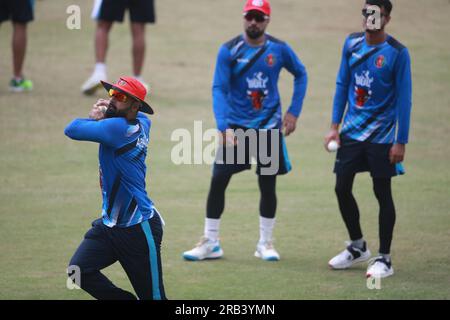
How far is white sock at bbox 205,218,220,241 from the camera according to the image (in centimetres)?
929

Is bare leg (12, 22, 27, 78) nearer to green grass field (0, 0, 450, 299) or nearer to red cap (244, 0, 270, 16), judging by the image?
green grass field (0, 0, 450, 299)

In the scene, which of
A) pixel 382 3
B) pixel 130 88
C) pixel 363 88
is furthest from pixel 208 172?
pixel 130 88

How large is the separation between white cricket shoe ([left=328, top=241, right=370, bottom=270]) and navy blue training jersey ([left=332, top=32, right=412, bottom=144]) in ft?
3.51

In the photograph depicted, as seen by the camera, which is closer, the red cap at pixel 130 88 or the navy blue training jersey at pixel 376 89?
the red cap at pixel 130 88

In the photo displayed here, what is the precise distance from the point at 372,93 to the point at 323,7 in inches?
476

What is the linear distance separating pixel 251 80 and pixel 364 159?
1.36 metres

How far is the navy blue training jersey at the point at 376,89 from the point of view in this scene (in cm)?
855

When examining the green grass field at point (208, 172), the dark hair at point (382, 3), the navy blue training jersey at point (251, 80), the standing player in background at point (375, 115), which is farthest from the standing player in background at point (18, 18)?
the dark hair at point (382, 3)

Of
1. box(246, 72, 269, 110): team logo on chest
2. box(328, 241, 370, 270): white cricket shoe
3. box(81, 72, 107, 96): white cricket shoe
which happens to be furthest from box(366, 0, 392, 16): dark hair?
Result: box(81, 72, 107, 96): white cricket shoe

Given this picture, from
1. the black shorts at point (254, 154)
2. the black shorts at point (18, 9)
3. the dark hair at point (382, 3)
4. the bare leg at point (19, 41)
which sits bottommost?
the black shorts at point (254, 154)

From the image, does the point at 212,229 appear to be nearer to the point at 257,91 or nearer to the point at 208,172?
the point at 257,91

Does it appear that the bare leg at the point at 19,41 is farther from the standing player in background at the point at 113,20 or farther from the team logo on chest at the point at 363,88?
the team logo on chest at the point at 363,88

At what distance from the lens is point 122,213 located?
6.99 m
